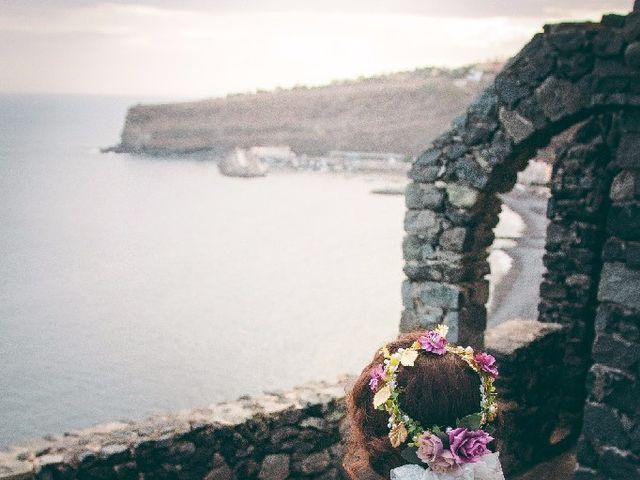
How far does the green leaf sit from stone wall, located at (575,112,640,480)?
132 inches

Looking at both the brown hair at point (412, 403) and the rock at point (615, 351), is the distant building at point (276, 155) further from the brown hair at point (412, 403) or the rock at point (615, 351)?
the brown hair at point (412, 403)

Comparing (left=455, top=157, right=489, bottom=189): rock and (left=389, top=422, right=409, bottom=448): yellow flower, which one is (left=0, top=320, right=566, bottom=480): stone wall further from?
(left=389, top=422, right=409, bottom=448): yellow flower

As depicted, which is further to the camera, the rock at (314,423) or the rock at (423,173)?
the rock at (423,173)

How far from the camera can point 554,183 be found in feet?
25.1

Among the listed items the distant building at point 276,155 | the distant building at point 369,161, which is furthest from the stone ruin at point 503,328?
the distant building at point 276,155

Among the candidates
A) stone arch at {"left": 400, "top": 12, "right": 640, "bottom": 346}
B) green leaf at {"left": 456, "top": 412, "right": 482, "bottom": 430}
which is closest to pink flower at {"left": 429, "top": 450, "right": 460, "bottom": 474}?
green leaf at {"left": 456, "top": 412, "right": 482, "bottom": 430}

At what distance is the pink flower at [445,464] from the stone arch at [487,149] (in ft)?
12.2

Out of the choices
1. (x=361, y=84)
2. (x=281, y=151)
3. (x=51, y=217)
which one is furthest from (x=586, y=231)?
(x=361, y=84)

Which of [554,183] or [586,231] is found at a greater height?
[554,183]

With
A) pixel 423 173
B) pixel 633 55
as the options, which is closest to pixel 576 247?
pixel 423 173

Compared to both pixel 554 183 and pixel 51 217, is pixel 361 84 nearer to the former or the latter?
pixel 51 217

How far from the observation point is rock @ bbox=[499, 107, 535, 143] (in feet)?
18.7

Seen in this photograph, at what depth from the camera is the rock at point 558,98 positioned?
17.8ft

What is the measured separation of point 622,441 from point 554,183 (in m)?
3.18
